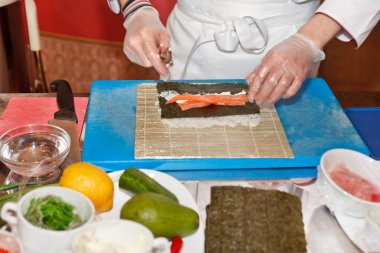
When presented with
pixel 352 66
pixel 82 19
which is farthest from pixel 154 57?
pixel 352 66

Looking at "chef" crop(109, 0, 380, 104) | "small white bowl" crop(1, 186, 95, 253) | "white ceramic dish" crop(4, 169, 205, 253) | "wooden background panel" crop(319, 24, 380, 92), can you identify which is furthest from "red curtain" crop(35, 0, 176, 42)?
"small white bowl" crop(1, 186, 95, 253)

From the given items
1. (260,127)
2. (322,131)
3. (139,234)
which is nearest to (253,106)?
(260,127)

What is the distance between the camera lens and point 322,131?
136cm

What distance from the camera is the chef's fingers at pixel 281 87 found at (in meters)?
1.36

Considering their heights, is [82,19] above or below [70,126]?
below

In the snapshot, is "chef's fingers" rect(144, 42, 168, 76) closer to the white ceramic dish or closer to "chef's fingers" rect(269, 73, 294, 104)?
"chef's fingers" rect(269, 73, 294, 104)

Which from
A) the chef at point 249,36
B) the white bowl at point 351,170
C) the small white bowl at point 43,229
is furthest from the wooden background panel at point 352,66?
the small white bowl at point 43,229

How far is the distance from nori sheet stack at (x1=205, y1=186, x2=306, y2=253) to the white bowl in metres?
0.07

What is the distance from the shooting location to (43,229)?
815 millimetres

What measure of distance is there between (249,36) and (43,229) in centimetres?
101

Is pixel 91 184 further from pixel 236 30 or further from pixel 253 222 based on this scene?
pixel 236 30

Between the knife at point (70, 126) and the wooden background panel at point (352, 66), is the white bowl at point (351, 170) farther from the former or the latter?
the wooden background panel at point (352, 66)

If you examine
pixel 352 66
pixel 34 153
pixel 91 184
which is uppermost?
pixel 91 184

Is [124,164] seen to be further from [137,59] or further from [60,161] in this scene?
[137,59]
